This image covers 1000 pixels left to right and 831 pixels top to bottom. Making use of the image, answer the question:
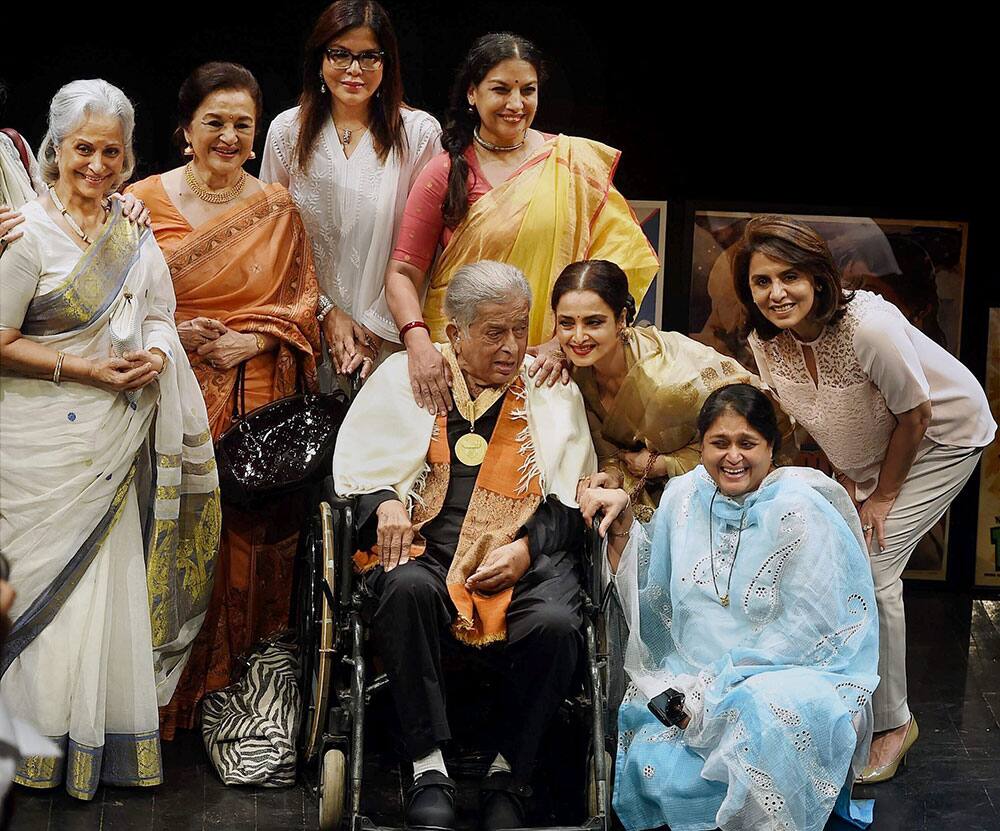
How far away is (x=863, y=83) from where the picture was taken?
6.39 meters

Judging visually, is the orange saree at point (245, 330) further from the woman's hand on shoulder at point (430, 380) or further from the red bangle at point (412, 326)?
the woman's hand on shoulder at point (430, 380)

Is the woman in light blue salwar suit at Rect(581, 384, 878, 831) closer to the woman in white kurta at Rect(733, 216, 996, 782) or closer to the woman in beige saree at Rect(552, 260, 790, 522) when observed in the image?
the woman in beige saree at Rect(552, 260, 790, 522)

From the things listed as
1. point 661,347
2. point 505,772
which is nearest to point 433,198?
point 661,347

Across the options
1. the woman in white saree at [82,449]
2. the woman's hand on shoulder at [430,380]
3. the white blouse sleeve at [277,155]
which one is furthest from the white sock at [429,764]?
the white blouse sleeve at [277,155]

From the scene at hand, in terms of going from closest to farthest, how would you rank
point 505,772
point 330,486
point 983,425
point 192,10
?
1. point 505,772
2. point 330,486
3. point 983,425
4. point 192,10

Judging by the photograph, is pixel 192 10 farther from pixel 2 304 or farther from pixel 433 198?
pixel 2 304

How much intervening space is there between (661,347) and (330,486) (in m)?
1.04

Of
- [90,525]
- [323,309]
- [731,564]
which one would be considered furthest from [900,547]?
[90,525]

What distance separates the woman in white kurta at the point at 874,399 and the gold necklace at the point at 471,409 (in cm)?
79

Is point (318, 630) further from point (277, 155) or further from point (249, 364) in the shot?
point (277, 155)

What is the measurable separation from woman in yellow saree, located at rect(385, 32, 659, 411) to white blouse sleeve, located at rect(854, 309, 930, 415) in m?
0.68

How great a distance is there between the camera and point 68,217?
480 cm

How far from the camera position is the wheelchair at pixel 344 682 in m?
4.46

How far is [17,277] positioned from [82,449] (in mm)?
490
